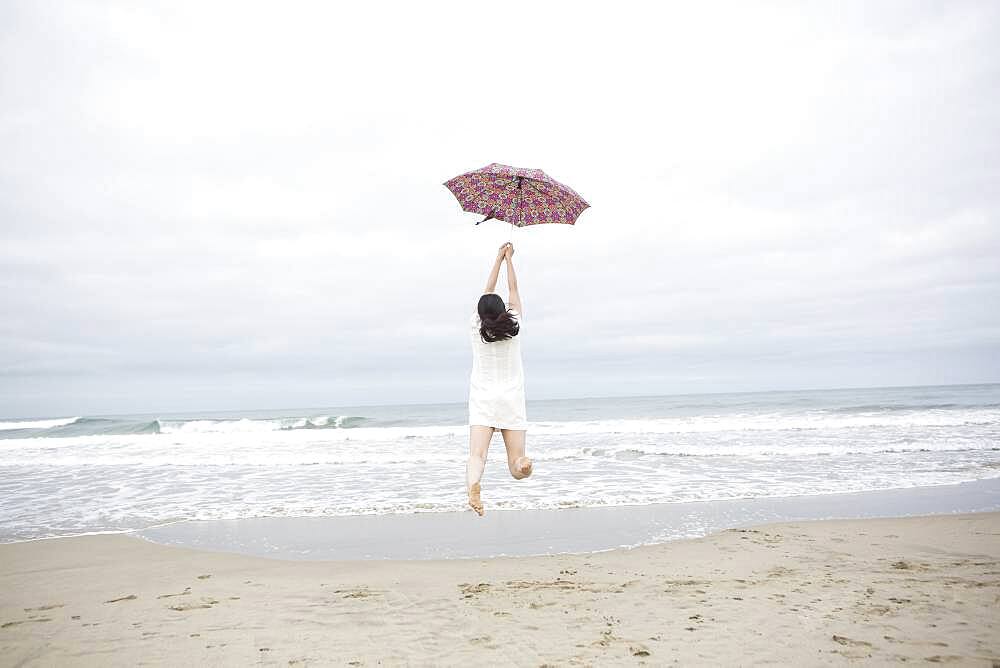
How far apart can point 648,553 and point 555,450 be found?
11.9 m

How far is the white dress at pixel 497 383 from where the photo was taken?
4.41m

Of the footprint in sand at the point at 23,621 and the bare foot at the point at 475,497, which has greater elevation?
the bare foot at the point at 475,497

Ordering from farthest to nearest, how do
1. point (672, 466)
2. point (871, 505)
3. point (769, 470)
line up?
point (672, 466) < point (769, 470) < point (871, 505)

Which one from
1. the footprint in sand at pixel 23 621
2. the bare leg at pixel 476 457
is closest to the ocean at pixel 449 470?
the footprint in sand at pixel 23 621

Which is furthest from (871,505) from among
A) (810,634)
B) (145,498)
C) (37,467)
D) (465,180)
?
(37,467)

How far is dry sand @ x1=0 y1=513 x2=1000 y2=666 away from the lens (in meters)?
4.35

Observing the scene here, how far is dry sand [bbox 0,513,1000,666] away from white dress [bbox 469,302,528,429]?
1.68 m

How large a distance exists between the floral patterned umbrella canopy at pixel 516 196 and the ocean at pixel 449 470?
20.8 feet

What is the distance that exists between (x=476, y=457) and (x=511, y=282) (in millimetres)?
1329

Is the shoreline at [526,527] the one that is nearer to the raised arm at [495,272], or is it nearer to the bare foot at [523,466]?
the bare foot at [523,466]

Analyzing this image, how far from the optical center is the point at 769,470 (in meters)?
13.9

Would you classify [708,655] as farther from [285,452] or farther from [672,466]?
[285,452]

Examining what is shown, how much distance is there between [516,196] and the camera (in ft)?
16.1

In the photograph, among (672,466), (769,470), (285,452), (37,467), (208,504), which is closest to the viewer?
(208,504)
